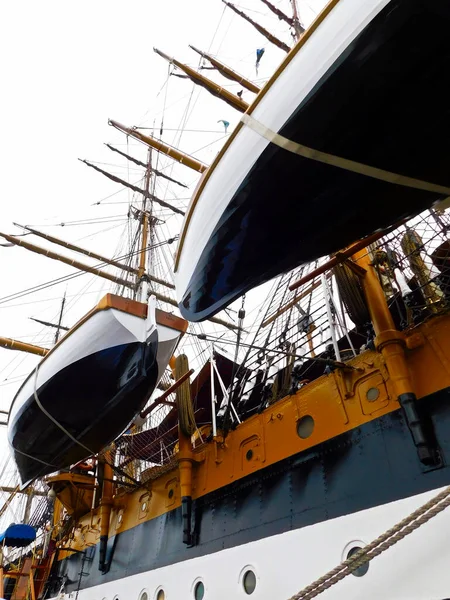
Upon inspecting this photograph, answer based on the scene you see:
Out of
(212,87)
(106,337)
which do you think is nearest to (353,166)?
(106,337)

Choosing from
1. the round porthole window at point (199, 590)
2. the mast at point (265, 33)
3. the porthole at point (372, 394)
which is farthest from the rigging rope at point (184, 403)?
the mast at point (265, 33)

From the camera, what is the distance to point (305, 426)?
229 inches

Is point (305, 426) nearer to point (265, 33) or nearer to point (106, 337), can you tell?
point (106, 337)

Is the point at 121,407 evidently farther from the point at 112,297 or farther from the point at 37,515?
the point at 37,515

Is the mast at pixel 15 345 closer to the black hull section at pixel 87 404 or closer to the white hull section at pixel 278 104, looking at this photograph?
the black hull section at pixel 87 404

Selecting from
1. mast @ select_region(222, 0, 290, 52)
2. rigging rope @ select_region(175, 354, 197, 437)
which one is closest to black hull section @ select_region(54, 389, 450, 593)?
rigging rope @ select_region(175, 354, 197, 437)

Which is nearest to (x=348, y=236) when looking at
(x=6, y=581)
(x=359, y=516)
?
(x=359, y=516)

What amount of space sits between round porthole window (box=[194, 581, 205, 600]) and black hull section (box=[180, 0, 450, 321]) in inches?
165

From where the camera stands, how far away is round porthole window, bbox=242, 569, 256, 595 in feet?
16.4

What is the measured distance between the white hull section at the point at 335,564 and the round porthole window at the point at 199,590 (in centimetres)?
6

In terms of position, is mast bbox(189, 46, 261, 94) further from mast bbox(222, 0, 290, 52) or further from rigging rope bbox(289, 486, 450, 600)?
rigging rope bbox(289, 486, 450, 600)

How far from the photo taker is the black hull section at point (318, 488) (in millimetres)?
4301

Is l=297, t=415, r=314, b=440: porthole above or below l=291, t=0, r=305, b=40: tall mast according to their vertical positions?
below

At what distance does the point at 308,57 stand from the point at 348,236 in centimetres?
142
